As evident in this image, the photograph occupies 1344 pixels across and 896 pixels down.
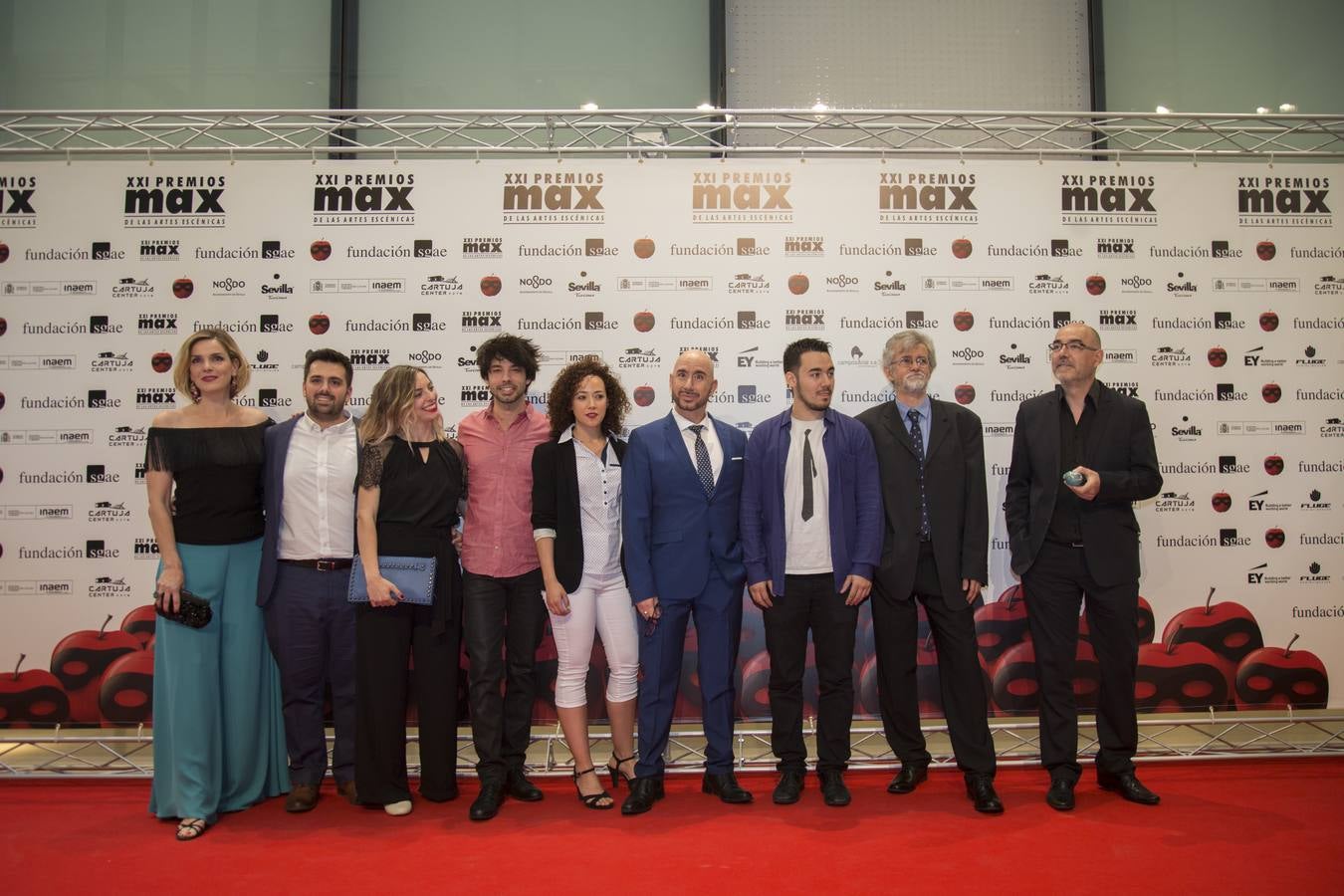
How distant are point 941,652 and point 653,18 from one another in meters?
4.69

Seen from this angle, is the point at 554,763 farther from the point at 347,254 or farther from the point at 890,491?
the point at 347,254

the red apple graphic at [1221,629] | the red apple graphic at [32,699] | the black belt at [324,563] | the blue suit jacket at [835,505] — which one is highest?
the blue suit jacket at [835,505]

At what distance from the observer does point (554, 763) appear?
4.25 meters

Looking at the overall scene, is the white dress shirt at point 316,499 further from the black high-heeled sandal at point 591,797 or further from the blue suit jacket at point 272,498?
the black high-heeled sandal at point 591,797

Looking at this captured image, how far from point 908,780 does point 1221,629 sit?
1.98m

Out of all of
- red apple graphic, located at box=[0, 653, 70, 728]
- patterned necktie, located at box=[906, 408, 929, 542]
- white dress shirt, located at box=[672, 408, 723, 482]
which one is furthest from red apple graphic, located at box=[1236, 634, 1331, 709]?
red apple graphic, located at box=[0, 653, 70, 728]

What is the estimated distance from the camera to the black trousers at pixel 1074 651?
3824mm

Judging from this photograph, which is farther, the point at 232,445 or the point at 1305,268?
the point at 1305,268

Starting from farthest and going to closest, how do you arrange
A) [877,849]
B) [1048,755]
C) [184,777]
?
[1048,755]
[184,777]
[877,849]

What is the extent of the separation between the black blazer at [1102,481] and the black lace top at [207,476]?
10.9 feet

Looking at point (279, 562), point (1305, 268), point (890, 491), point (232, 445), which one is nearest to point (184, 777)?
point (279, 562)

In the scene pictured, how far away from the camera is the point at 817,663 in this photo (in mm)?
3855

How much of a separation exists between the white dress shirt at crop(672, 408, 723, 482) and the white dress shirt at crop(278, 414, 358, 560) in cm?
141

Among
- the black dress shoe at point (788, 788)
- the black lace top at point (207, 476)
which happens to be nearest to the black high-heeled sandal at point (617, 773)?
the black dress shoe at point (788, 788)
